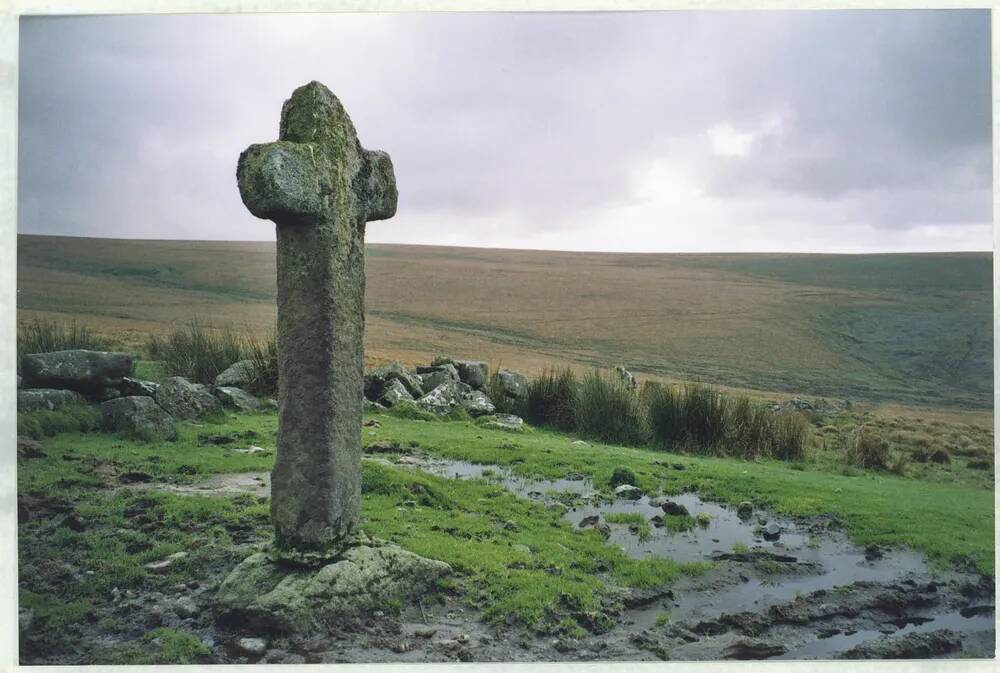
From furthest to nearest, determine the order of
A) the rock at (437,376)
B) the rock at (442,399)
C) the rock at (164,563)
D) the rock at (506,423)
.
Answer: the rock at (437,376), the rock at (442,399), the rock at (506,423), the rock at (164,563)

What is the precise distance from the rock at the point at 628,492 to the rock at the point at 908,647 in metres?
3.87

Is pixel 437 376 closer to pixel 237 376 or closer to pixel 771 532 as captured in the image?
pixel 237 376

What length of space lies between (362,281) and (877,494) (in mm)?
8007

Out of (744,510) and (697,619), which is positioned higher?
(697,619)

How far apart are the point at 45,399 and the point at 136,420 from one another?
138 centimetres

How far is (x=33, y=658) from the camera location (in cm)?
552

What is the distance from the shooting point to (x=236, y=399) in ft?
46.1

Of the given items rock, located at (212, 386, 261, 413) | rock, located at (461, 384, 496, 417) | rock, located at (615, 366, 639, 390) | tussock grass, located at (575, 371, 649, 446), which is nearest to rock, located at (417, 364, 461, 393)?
rock, located at (461, 384, 496, 417)

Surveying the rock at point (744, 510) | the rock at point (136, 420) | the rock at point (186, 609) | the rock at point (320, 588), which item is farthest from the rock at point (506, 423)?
the rock at point (186, 609)

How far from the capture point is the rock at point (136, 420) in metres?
10.9

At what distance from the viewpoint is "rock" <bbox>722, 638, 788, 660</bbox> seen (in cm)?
558

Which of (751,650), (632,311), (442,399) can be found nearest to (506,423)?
(442,399)

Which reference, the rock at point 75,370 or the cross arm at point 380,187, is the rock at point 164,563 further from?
the rock at point 75,370

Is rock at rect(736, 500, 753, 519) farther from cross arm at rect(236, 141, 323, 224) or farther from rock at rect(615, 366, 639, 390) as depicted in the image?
rock at rect(615, 366, 639, 390)
